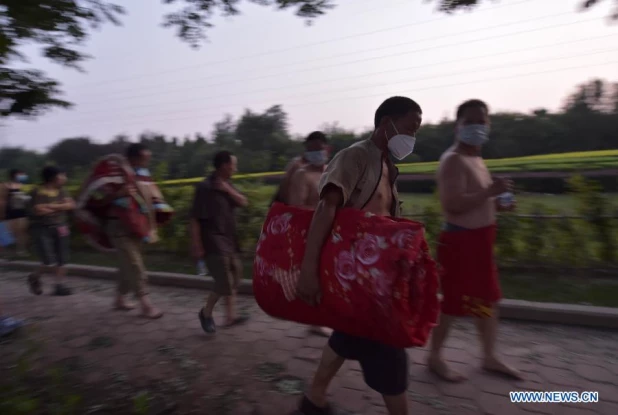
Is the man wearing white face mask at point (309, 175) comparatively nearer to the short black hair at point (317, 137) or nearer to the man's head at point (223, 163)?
the short black hair at point (317, 137)

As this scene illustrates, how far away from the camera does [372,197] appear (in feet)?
7.46

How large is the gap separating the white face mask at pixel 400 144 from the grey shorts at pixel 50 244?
475 cm

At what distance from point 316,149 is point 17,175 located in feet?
14.4

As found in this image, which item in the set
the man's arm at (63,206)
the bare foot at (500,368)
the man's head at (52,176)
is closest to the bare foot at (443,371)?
the bare foot at (500,368)

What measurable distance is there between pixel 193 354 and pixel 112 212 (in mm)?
1653

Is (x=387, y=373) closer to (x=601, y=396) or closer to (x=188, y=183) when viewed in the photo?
(x=601, y=396)

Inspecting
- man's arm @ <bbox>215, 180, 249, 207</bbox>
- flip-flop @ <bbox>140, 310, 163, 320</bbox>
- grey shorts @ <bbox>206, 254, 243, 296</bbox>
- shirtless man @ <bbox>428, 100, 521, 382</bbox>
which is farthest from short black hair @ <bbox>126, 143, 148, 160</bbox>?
shirtless man @ <bbox>428, 100, 521, 382</bbox>

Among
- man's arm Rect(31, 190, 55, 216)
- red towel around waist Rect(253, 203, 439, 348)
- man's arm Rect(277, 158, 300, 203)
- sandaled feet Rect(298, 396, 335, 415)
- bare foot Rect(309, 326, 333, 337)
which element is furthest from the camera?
man's arm Rect(31, 190, 55, 216)

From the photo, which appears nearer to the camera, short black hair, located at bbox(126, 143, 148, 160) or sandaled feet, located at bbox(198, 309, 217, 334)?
sandaled feet, located at bbox(198, 309, 217, 334)

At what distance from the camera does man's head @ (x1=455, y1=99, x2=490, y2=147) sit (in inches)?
121

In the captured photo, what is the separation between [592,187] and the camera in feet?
17.3

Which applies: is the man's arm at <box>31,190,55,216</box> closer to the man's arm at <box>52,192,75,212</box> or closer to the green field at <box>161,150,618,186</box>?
the man's arm at <box>52,192,75,212</box>

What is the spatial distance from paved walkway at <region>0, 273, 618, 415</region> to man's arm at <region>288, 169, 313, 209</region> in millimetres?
1202

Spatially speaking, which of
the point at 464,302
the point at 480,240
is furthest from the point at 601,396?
the point at 480,240
